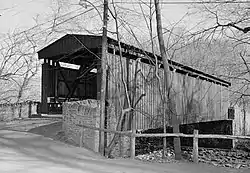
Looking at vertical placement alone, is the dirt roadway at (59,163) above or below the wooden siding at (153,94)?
below

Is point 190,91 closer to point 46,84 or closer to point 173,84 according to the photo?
point 173,84

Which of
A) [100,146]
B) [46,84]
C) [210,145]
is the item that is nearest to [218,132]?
[210,145]

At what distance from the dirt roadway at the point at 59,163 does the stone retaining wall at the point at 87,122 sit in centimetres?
82

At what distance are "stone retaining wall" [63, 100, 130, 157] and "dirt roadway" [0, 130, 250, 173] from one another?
82cm

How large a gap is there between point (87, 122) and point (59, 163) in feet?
12.0

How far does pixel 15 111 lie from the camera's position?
17.5 meters

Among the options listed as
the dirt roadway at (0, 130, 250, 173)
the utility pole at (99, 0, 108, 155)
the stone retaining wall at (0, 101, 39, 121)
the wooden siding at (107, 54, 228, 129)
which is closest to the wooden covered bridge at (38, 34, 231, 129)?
the wooden siding at (107, 54, 228, 129)

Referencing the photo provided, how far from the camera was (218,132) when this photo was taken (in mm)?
24641

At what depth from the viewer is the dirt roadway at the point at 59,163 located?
216 inches

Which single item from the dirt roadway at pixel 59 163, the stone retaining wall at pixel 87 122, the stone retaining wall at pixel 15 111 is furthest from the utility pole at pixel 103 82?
the stone retaining wall at pixel 15 111

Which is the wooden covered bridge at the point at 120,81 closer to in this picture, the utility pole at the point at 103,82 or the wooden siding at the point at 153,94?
the wooden siding at the point at 153,94

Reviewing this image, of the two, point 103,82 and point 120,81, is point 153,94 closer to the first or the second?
point 120,81

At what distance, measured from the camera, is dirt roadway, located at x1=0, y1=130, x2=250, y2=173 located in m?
5.48

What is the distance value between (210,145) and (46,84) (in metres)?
13.1
